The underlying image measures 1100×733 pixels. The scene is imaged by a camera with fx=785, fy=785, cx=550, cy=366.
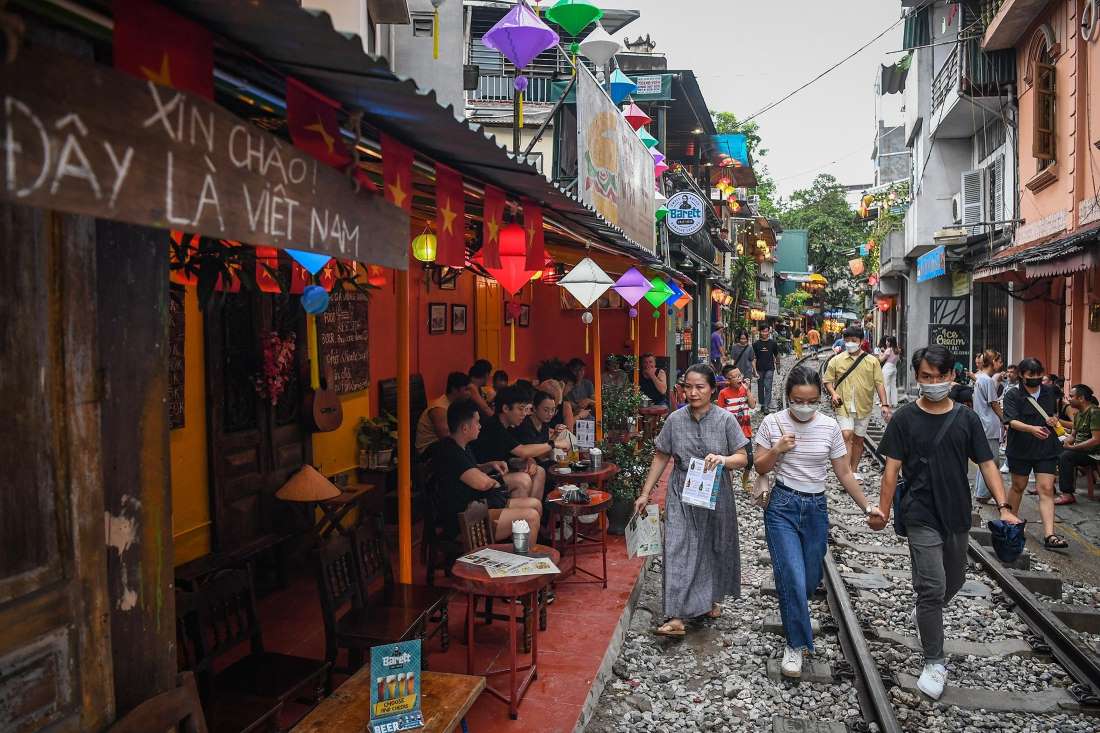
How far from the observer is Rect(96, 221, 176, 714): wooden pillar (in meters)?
2.73

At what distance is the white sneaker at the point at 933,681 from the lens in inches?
209

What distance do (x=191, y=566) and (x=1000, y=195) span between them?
19.7 meters

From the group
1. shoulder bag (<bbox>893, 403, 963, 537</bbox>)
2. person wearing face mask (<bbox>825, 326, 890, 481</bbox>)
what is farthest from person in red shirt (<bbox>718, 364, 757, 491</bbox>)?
shoulder bag (<bbox>893, 403, 963, 537</bbox>)

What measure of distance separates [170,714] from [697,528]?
4204 mm

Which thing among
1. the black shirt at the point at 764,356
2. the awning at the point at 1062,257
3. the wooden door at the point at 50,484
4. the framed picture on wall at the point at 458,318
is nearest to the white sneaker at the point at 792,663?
the wooden door at the point at 50,484

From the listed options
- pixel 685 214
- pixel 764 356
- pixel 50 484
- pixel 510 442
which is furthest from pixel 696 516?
pixel 764 356

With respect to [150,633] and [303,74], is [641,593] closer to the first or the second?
[150,633]

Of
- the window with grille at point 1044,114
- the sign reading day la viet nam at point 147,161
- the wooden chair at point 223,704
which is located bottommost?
the wooden chair at point 223,704

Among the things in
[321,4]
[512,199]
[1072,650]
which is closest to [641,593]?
[1072,650]

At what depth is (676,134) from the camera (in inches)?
898

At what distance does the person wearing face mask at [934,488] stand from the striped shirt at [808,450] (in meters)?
0.35

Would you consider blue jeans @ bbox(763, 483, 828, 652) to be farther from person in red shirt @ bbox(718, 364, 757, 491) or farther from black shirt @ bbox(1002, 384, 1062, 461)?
person in red shirt @ bbox(718, 364, 757, 491)

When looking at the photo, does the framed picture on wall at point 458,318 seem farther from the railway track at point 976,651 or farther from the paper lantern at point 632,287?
the railway track at point 976,651

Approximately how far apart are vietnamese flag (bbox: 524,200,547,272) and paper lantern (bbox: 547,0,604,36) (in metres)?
4.90
